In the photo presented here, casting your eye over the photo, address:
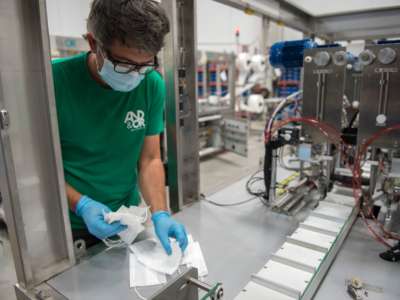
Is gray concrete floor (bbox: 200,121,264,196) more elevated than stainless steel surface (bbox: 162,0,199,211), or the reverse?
stainless steel surface (bbox: 162,0,199,211)

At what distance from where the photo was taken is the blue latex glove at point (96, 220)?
819 millimetres

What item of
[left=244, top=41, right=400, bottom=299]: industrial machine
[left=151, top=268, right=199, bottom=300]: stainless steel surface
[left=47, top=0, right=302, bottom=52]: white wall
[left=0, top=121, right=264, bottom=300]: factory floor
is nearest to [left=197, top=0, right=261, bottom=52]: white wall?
[left=47, top=0, right=302, bottom=52]: white wall

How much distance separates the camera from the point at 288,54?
129cm

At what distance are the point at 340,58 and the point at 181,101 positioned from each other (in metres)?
0.62

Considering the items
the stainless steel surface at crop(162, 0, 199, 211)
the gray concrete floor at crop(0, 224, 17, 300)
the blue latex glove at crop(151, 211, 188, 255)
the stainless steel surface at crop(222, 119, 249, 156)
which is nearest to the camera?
the blue latex glove at crop(151, 211, 188, 255)

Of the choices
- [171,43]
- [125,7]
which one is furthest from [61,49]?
[125,7]

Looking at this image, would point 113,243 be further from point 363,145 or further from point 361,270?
point 363,145

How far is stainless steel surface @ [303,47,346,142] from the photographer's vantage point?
1096 millimetres

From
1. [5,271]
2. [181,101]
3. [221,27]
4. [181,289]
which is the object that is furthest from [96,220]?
[221,27]

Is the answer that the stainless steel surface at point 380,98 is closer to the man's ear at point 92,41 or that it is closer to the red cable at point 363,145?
the red cable at point 363,145

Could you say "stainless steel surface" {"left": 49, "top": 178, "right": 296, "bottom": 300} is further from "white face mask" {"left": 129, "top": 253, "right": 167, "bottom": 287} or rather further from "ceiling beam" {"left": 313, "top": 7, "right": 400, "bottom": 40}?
"ceiling beam" {"left": 313, "top": 7, "right": 400, "bottom": 40}

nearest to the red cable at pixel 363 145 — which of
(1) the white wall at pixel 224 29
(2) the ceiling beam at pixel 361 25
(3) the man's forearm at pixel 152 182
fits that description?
(3) the man's forearm at pixel 152 182

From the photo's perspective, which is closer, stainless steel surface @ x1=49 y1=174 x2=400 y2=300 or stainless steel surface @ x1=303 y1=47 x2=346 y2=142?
stainless steel surface @ x1=49 y1=174 x2=400 y2=300

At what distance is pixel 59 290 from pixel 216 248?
18.6 inches
